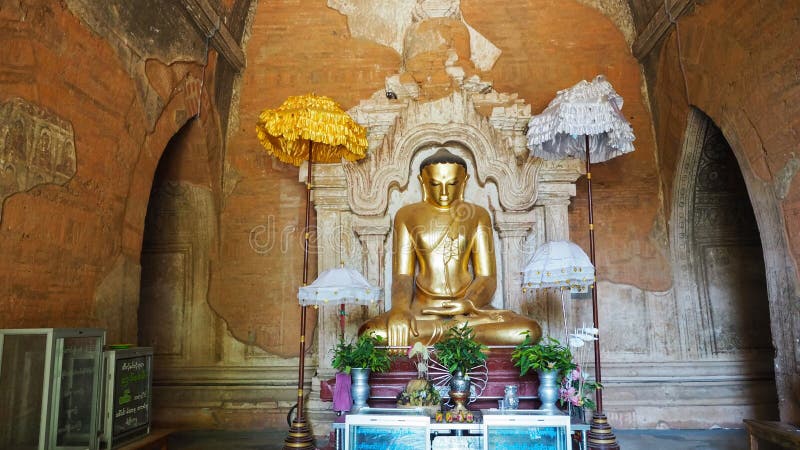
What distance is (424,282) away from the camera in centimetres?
693

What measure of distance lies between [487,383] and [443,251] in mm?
1888

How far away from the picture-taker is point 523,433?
445 centimetres

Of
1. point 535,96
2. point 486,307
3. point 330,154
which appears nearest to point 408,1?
point 535,96

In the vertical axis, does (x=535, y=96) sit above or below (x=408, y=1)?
below

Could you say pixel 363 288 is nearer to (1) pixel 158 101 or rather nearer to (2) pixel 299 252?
(2) pixel 299 252

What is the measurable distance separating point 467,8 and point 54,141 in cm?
533

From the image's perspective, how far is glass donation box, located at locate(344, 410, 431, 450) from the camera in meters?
4.42

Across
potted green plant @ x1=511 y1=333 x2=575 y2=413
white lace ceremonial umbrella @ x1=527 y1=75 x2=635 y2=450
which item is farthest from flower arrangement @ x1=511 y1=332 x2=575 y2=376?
white lace ceremonial umbrella @ x1=527 y1=75 x2=635 y2=450

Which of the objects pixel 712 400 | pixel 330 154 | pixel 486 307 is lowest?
pixel 712 400

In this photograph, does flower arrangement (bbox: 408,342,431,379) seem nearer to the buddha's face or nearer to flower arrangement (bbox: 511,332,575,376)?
flower arrangement (bbox: 511,332,575,376)

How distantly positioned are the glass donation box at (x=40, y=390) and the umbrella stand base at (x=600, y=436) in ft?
12.7

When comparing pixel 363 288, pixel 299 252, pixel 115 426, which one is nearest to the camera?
pixel 115 426

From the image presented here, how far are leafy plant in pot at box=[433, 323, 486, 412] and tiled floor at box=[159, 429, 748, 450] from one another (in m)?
1.90

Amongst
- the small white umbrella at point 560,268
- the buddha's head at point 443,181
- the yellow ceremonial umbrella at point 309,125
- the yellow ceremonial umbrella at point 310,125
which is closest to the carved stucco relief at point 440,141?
the buddha's head at point 443,181
